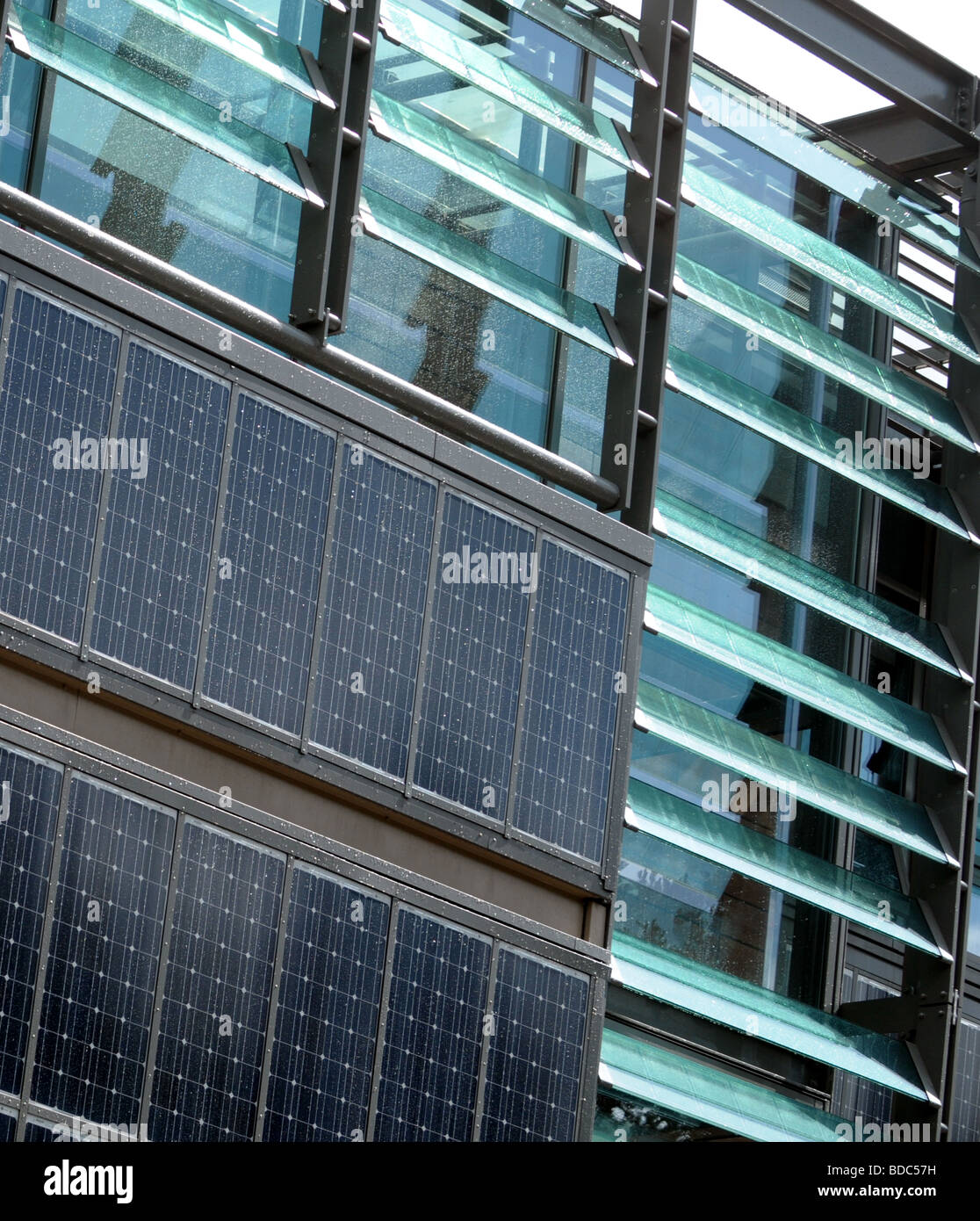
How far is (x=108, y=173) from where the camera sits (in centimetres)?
1656

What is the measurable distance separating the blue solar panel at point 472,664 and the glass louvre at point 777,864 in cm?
247

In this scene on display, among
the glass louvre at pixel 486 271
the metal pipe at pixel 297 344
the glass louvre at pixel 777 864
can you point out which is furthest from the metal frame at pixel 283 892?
the glass louvre at pixel 486 271

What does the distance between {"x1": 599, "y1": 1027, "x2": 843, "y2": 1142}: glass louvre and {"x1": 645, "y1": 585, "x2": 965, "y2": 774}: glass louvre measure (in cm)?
340

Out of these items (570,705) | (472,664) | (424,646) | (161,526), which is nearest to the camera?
(161,526)

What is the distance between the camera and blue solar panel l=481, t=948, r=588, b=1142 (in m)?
16.4

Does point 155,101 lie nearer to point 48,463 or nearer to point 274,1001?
point 48,463

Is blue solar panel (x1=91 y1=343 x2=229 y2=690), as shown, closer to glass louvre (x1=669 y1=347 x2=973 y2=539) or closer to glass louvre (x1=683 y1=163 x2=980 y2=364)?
glass louvre (x1=669 y1=347 x2=973 y2=539)

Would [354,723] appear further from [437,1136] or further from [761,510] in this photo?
[761,510]

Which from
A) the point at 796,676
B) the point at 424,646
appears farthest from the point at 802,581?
the point at 424,646

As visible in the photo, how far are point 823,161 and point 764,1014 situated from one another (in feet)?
26.7

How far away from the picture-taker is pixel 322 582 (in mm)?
15953

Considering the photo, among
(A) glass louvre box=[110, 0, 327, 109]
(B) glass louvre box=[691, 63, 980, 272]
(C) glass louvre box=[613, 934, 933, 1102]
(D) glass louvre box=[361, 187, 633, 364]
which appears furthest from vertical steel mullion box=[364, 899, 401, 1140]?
(B) glass louvre box=[691, 63, 980, 272]

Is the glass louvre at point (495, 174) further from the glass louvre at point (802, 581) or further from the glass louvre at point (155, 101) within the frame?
the glass louvre at point (802, 581)

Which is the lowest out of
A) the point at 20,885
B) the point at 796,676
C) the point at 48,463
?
the point at 20,885
